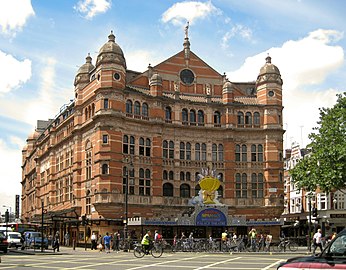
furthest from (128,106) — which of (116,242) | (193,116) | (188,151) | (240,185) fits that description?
(116,242)

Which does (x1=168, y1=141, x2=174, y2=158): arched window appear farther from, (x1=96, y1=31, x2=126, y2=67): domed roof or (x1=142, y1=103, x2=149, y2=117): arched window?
(x1=96, y1=31, x2=126, y2=67): domed roof

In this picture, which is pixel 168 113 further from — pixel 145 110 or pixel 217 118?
pixel 217 118

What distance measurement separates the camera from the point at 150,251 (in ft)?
125

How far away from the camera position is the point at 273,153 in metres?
66.4

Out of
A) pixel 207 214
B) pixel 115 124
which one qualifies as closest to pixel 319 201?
pixel 207 214

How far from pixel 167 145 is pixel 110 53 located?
12.2 meters

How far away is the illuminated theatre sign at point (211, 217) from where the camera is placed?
5412 centimetres

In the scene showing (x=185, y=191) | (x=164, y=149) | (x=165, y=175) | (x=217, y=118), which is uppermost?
(x=217, y=118)

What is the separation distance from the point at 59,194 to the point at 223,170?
21814mm

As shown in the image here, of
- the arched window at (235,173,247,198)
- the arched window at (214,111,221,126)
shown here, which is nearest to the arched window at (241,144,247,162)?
the arched window at (235,173,247,198)

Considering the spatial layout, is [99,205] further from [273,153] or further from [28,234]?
[273,153]

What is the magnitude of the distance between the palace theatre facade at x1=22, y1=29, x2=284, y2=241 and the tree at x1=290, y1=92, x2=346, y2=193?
1580 centimetres

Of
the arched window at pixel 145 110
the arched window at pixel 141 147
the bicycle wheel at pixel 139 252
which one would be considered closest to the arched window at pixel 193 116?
the arched window at pixel 145 110

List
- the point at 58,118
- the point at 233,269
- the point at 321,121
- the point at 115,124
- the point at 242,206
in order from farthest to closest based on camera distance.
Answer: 1. the point at 58,118
2. the point at 242,206
3. the point at 115,124
4. the point at 321,121
5. the point at 233,269
